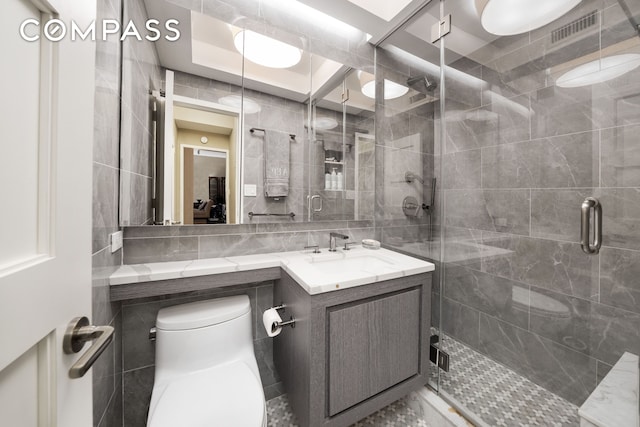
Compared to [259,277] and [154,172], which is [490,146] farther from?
[154,172]

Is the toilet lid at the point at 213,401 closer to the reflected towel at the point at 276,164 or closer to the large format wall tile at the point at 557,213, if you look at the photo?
the reflected towel at the point at 276,164

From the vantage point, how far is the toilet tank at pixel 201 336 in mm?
1038

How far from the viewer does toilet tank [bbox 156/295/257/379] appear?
1038 millimetres

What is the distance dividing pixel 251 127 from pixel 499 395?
2142 millimetres

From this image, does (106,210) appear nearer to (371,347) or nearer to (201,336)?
(201,336)

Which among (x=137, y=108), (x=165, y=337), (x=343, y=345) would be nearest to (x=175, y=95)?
(x=137, y=108)

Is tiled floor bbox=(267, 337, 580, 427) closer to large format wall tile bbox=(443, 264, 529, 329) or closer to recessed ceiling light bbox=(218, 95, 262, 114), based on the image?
large format wall tile bbox=(443, 264, 529, 329)

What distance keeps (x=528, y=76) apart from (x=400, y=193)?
1.10 meters

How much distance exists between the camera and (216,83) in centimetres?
132

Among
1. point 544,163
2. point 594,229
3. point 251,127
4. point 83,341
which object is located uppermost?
point 251,127

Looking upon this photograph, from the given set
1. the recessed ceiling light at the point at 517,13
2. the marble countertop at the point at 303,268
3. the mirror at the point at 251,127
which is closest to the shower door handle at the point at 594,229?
the marble countertop at the point at 303,268

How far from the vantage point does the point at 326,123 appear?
1670 mm

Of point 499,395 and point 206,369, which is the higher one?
point 206,369

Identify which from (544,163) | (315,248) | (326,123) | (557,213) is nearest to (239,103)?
(326,123)
